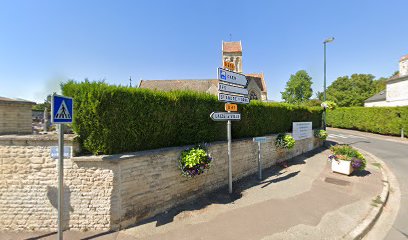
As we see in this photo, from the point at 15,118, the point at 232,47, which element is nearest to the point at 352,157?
the point at 15,118

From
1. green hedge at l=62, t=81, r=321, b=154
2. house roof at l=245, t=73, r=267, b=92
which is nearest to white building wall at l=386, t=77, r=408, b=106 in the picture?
house roof at l=245, t=73, r=267, b=92

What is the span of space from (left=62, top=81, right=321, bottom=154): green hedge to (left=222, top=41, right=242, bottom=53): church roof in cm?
4034

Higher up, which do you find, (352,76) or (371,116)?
(352,76)

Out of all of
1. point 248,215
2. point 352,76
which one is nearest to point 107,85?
point 248,215

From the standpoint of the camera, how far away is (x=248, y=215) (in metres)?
4.95

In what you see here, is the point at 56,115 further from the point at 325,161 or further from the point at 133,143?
the point at 325,161

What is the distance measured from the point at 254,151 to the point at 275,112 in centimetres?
287

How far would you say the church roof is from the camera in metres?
44.6

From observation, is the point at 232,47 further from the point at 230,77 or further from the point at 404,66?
the point at 230,77

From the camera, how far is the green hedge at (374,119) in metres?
19.7

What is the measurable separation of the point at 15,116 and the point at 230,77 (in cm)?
674

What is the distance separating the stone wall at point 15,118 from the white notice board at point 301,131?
11513mm

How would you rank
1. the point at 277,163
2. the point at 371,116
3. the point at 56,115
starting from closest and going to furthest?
1. the point at 56,115
2. the point at 277,163
3. the point at 371,116

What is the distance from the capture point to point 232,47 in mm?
45906
